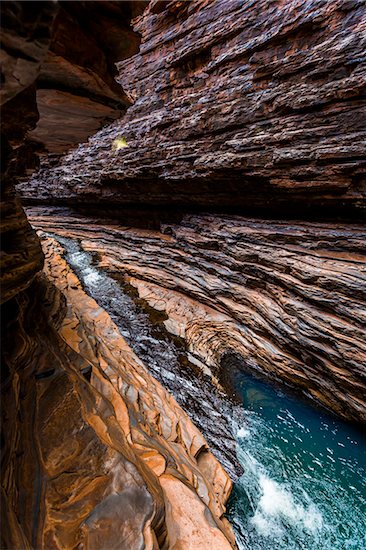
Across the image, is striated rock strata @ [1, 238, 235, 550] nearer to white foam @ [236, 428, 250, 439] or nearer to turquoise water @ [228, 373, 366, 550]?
turquoise water @ [228, 373, 366, 550]

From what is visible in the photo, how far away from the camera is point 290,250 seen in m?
9.34

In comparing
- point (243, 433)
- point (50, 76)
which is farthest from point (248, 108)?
point (243, 433)

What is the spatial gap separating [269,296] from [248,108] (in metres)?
6.96

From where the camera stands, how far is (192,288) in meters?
12.2

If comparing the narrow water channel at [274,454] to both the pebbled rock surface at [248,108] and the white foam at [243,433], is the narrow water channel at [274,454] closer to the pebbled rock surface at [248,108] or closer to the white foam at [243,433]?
the white foam at [243,433]

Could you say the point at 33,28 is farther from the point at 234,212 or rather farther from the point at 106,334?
the point at 234,212

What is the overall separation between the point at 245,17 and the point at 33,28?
11.7 metres

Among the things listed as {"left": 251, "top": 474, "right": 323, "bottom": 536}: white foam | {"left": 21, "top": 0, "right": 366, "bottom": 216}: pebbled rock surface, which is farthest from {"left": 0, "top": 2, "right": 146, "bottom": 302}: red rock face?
{"left": 251, "top": 474, "right": 323, "bottom": 536}: white foam

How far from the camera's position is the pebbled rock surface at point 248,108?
8.00 m

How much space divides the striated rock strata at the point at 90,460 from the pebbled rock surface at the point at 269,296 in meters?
4.25

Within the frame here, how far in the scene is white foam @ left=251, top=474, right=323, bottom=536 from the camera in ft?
18.8

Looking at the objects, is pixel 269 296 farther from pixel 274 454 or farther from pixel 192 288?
pixel 274 454

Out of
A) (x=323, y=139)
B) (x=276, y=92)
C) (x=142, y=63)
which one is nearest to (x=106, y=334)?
(x=323, y=139)

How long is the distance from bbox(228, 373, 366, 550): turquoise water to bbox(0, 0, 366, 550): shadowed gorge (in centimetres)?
5
